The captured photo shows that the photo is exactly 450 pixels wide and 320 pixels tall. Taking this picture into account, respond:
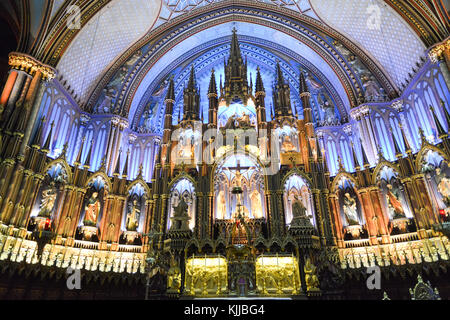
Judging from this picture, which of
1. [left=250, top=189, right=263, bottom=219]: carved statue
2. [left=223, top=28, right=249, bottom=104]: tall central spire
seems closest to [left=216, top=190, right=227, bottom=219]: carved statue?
[left=250, top=189, right=263, bottom=219]: carved statue

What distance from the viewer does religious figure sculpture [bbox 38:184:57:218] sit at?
1498 cm

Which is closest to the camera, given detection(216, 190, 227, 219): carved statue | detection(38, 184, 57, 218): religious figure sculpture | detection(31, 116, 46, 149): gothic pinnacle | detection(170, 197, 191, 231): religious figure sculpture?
detection(31, 116, 46, 149): gothic pinnacle

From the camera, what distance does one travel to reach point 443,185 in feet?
47.1

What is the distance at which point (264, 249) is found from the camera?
15.8 m

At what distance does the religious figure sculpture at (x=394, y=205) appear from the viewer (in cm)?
1577

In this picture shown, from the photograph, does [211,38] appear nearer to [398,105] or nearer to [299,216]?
[398,105]

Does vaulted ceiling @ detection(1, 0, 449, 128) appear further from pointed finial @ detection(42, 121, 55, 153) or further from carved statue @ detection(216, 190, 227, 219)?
carved statue @ detection(216, 190, 227, 219)

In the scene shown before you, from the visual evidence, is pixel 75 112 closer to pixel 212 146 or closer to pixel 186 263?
pixel 212 146

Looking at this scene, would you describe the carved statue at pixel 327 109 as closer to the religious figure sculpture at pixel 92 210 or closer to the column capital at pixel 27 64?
the religious figure sculpture at pixel 92 210

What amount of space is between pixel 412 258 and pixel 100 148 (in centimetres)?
1912

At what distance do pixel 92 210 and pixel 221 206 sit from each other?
7609mm

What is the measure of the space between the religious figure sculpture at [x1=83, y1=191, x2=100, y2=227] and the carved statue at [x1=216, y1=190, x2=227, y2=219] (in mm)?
7138

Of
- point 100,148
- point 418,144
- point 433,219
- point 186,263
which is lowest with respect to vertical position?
point 186,263

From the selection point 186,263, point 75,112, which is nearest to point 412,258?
point 186,263
